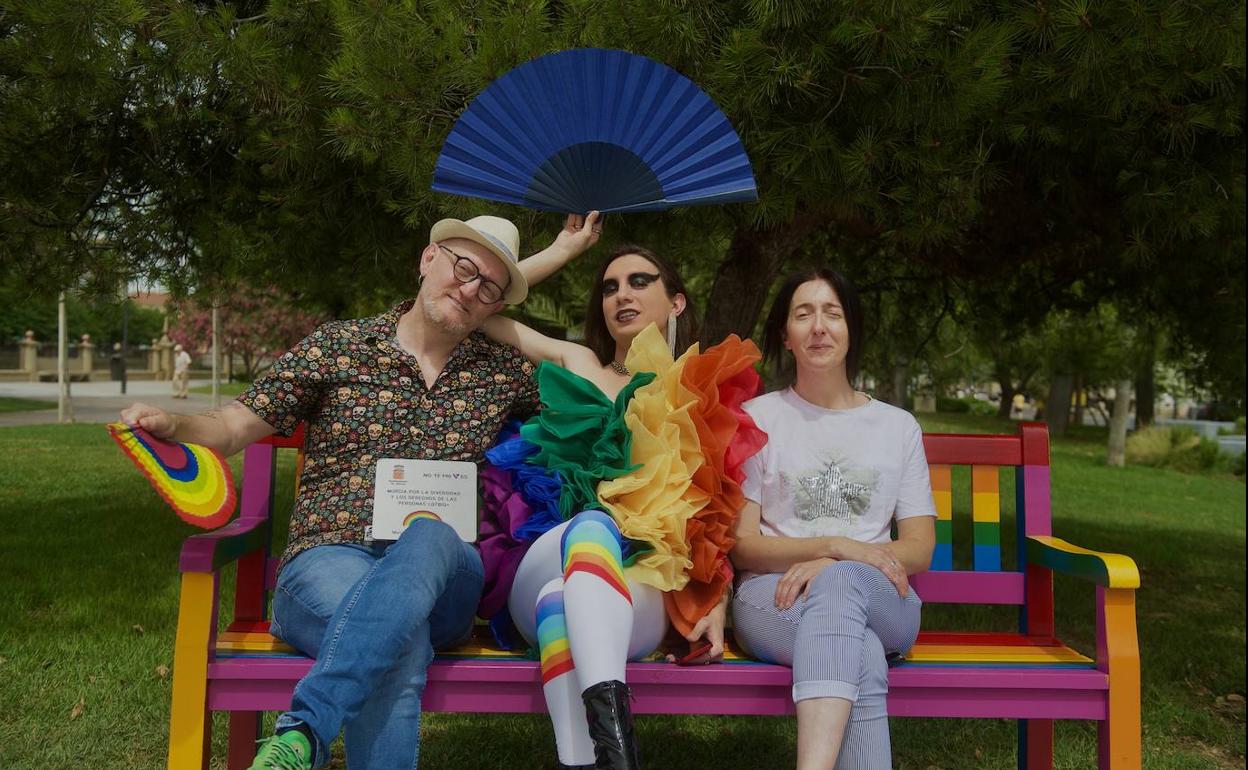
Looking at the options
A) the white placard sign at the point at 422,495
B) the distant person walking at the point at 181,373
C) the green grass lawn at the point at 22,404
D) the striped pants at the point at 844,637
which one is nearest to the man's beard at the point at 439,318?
the white placard sign at the point at 422,495

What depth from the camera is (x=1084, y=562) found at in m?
2.73

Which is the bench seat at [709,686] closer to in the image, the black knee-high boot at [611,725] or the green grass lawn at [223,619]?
the black knee-high boot at [611,725]

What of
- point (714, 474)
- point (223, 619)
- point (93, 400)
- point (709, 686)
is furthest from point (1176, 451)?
point (93, 400)

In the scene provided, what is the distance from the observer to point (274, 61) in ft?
12.7

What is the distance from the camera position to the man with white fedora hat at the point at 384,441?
2.32m

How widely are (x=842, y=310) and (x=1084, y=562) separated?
95 centimetres

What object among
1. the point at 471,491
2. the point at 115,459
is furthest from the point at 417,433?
the point at 115,459

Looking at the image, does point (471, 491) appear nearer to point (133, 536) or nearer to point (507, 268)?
point (507, 268)

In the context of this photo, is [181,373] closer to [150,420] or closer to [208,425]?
[208,425]

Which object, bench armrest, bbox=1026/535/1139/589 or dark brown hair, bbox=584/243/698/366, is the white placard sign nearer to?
dark brown hair, bbox=584/243/698/366

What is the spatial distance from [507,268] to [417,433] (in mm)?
537

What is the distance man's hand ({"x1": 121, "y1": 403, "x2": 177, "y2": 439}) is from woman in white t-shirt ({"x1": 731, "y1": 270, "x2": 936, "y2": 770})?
4.89ft

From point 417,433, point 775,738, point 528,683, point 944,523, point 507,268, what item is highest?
point 507,268

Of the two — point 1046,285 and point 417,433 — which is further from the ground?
point 1046,285
